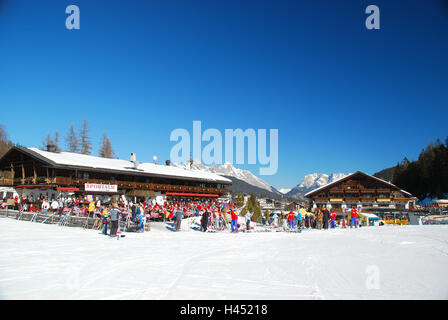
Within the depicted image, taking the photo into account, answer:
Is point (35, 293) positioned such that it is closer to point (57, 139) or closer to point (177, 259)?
point (177, 259)

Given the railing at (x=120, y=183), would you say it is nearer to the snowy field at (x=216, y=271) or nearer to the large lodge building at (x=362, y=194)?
the snowy field at (x=216, y=271)

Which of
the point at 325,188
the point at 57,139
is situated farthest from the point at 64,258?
the point at 57,139

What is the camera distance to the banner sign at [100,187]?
2773 centimetres

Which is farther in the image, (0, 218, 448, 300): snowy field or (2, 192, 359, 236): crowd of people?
(2, 192, 359, 236): crowd of people

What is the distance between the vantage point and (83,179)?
28812 millimetres

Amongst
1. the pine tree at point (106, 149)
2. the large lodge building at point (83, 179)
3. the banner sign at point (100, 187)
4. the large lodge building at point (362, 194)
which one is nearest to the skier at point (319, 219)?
the large lodge building at point (83, 179)

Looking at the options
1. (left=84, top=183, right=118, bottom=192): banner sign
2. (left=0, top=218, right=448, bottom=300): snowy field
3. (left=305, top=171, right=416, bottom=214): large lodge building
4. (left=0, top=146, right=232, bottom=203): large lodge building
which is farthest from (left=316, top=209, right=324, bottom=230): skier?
(left=305, top=171, right=416, bottom=214): large lodge building

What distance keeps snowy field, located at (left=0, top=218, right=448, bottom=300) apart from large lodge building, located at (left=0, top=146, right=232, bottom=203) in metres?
17.8

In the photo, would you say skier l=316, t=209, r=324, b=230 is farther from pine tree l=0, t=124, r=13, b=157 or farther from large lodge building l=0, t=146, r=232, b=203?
pine tree l=0, t=124, r=13, b=157

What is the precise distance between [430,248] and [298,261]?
5.30 meters

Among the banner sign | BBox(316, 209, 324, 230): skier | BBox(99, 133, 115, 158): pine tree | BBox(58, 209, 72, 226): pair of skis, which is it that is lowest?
BBox(316, 209, 324, 230): skier

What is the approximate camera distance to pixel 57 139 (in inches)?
2270

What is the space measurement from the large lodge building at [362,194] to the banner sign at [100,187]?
110 ft

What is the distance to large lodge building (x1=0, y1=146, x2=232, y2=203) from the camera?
90.8ft
